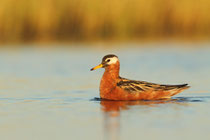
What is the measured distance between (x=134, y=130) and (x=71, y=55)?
16033 millimetres

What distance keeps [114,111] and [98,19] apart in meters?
18.3

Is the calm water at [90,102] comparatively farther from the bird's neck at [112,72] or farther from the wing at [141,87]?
the bird's neck at [112,72]

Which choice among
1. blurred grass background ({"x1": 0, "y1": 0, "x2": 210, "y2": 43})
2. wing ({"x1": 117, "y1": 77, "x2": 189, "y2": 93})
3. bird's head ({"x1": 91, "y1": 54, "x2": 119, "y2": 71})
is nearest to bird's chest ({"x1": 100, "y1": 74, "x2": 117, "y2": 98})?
wing ({"x1": 117, "y1": 77, "x2": 189, "y2": 93})

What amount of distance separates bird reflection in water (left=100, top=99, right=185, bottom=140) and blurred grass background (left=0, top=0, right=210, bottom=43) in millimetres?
16557

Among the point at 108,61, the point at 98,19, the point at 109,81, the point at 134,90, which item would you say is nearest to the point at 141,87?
the point at 134,90

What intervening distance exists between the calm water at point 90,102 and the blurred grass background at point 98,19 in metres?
4.12

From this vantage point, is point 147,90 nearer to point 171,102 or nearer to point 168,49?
point 171,102

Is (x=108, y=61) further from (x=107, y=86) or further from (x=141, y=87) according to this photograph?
(x=141, y=87)

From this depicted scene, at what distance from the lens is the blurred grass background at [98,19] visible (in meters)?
28.7

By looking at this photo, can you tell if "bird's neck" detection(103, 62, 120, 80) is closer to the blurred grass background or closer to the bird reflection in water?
the bird reflection in water

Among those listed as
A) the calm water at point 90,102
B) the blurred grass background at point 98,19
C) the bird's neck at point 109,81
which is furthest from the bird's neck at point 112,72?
the blurred grass background at point 98,19

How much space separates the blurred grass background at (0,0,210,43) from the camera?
94.2ft

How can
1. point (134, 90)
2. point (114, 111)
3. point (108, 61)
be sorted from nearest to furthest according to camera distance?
point (114, 111) → point (134, 90) → point (108, 61)

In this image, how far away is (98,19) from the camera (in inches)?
1153
